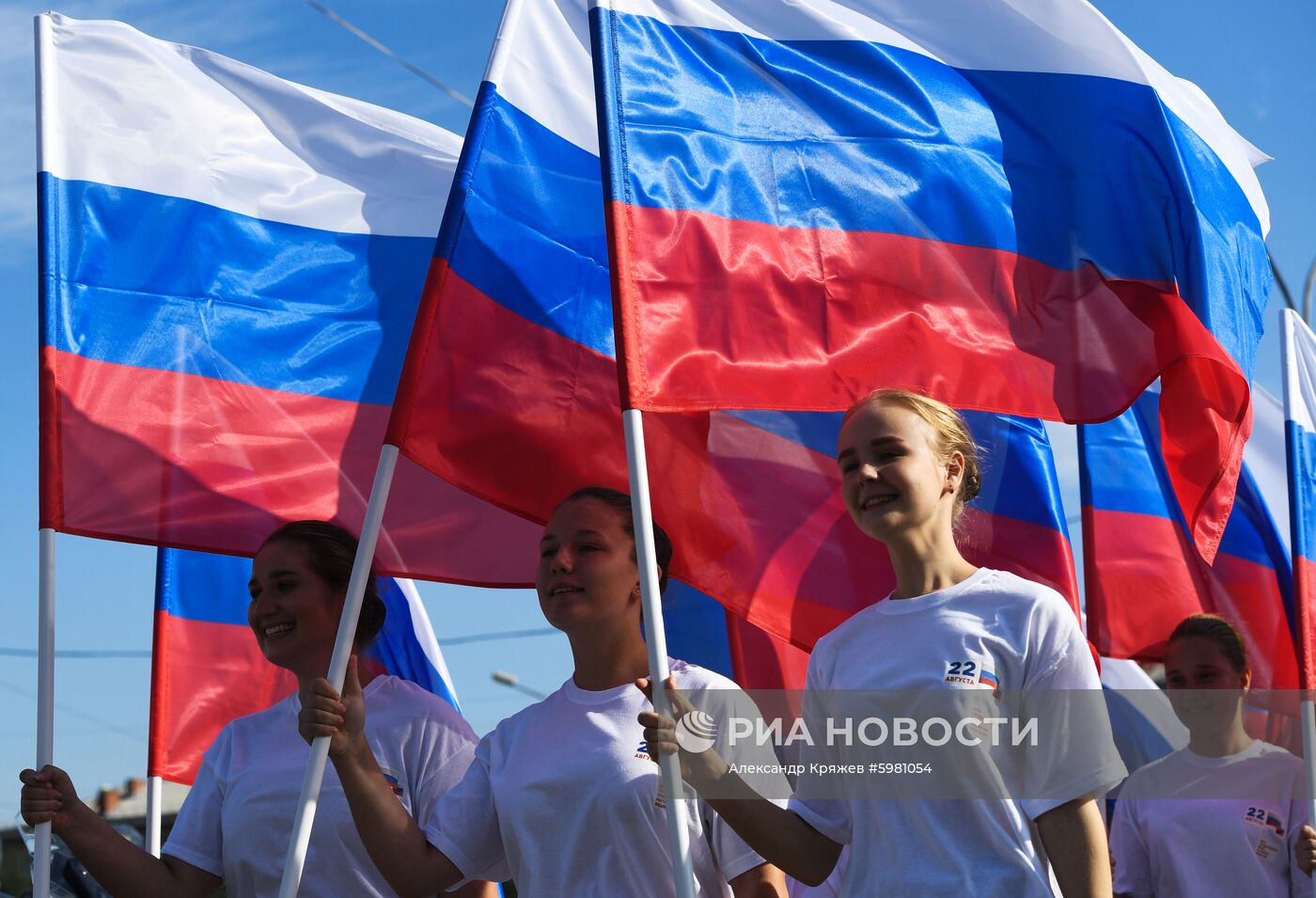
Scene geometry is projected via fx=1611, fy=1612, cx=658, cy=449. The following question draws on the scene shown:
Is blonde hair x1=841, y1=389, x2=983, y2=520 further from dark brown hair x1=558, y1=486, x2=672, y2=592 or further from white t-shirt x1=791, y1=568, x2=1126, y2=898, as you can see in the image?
dark brown hair x1=558, y1=486, x2=672, y2=592

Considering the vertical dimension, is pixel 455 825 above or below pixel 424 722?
below

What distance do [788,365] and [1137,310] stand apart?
3.58 ft

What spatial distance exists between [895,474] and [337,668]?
1.71 m

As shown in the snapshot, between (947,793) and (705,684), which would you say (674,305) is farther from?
(947,793)

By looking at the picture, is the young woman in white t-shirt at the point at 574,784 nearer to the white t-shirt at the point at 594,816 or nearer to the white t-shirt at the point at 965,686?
the white t-shirt at the point at 594,816

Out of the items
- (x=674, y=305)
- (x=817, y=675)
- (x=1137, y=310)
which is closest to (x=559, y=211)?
(x=674, y=305)

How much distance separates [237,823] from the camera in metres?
4.73

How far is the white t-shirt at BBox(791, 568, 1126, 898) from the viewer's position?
3.35m

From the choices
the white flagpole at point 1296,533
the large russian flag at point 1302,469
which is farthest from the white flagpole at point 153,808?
the large russian flag at point 1302,469

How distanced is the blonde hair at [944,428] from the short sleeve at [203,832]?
7.57 ft

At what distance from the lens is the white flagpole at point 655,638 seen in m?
3.85

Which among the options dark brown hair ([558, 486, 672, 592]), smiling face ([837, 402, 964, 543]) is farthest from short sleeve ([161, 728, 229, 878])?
smiling face ([837, 402, 964, 543])

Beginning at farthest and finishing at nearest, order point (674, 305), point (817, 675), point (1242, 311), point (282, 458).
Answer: point (282, 458)
point (1242, 311)
point (674, 305)
point (817, 675)

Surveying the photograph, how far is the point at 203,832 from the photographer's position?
4.88 meters
